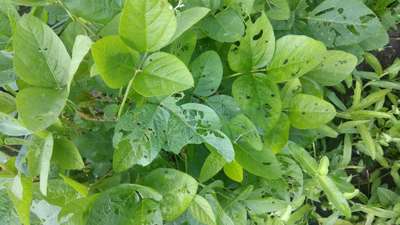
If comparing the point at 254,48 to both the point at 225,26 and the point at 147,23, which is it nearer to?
the point at 225,26

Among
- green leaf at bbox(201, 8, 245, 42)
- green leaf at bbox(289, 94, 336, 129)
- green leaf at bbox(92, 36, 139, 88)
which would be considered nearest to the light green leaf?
green leaf at bbox(92, 36, 139, 88)

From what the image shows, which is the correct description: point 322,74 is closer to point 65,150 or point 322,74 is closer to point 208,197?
point 208,197

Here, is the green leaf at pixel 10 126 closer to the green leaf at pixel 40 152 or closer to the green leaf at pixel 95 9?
the green leaf at pixel 40 152

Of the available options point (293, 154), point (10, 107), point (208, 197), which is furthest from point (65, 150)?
point (293, 154)

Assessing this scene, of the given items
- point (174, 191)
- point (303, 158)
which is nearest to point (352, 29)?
point (303, 158)

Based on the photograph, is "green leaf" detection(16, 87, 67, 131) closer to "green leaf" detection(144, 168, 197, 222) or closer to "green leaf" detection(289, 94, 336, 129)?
"green leaf" detection(144, 168, 197, 222)

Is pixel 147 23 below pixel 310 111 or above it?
above
